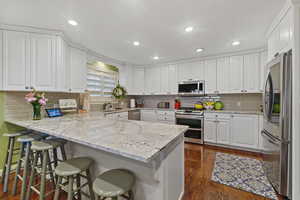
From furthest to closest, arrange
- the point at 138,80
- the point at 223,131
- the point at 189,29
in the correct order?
the point at 138,80, the point at 223,131, the point at 189,29

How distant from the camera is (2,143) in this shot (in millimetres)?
2240

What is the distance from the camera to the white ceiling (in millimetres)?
1675

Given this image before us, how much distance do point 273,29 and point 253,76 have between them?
4.72ft

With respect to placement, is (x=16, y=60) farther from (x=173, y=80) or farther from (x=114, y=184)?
(x=173, y=80)

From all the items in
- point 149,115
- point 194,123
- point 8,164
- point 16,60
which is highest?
point 16,60

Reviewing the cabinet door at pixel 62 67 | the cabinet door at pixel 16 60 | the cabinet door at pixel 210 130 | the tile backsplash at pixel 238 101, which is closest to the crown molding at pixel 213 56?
the tile backsplash at pixel 238 101

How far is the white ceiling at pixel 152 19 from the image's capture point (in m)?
1.67

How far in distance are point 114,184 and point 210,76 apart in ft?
12.3

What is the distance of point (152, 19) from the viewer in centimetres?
200

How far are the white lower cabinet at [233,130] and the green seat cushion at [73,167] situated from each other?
3162 mm

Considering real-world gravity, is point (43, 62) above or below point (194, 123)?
above

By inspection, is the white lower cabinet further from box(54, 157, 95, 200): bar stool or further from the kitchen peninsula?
box(54, 157, 95, 200): bar stool

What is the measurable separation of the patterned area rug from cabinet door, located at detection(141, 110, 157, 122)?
87.4 inches

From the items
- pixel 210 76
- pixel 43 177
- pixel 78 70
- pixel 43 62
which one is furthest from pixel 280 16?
pixel 43 62
